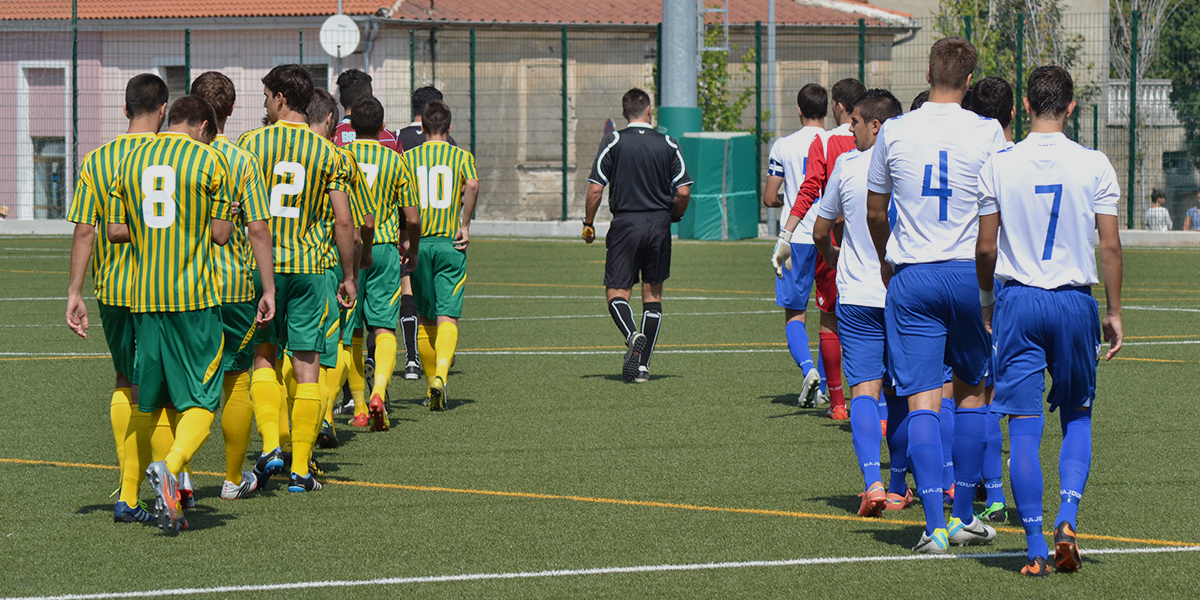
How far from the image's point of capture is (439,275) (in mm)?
9773

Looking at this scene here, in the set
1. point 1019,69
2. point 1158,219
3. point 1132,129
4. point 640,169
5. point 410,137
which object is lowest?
point 640,169

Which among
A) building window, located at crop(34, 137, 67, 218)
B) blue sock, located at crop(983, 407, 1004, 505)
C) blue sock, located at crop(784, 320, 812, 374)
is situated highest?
building window, located at crop(34, 137, 67, 218)

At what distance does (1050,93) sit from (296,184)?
12.2 ft

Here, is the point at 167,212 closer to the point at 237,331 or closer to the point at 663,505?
the point at 237,331

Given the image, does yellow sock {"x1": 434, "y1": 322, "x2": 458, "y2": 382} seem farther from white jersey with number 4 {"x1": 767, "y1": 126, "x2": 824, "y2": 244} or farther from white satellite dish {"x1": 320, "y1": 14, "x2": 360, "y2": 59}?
white satellite dish {"x1": 320, "y1": 14, "x2": 360, "y2": 59}

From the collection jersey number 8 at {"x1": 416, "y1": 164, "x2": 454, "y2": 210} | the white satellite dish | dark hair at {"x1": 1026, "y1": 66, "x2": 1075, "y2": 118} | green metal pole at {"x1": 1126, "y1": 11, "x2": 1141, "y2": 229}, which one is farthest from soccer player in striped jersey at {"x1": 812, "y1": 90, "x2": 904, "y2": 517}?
the white satellite dish

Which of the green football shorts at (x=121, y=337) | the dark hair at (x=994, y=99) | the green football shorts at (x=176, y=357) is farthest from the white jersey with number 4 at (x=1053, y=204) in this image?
the green football shorts at (x=121, y=337)

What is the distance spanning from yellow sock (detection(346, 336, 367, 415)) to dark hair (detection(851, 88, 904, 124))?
3.64 metres

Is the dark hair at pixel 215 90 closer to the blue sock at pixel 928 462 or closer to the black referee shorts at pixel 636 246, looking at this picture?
the blue sock at pixel 928 462

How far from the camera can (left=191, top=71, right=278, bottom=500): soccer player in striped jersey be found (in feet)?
21.3

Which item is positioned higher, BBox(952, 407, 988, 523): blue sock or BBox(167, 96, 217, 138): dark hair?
BBox(167, 96, 217, 138): dark hair

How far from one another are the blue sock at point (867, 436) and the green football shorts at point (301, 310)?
8.84 ft

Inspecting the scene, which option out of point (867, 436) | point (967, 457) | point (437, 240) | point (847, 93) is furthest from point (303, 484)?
point (847, 93)

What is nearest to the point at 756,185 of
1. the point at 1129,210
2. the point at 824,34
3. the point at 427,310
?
the point at 1129,210
